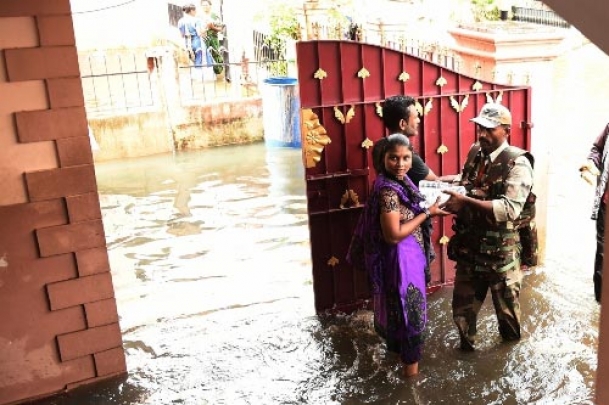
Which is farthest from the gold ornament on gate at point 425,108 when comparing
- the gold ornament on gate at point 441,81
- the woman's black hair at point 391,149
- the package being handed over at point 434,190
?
the woman's black hair at point 391,149

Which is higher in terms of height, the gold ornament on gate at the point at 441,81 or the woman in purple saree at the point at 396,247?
the gold ornament on gate at the point at 441,81

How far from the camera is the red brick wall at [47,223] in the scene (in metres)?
3.93

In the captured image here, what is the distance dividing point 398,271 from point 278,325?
1.54m

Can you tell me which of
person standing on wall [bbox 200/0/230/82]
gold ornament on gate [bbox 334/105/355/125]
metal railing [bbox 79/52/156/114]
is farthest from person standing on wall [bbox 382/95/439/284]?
person standing on wall [bbox 200/0/230/82]

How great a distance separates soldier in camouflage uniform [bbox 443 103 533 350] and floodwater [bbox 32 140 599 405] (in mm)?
317

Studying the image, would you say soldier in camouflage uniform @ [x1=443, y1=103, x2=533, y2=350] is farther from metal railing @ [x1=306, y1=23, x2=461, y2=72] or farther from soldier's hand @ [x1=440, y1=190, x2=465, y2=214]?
metal railing @ [x1=306, y1=23, x2=461, y2=72]

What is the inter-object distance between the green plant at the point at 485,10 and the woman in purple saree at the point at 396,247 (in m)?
11.6

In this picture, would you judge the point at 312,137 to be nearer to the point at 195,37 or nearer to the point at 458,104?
the point at 458,104

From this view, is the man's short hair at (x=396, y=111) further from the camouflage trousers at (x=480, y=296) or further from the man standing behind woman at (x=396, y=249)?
the camouflage trousers at (x=480, y=296)

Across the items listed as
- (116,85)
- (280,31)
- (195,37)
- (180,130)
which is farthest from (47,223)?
(116,85)

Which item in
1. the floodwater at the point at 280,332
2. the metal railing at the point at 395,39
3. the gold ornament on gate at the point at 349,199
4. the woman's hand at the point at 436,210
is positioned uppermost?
the metal railing at the point at 395,39

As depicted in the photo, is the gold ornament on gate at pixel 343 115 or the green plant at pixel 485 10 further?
the green plant at pixel 485 10

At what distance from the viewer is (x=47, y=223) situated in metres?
4.18

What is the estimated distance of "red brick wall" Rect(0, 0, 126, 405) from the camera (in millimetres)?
3926
